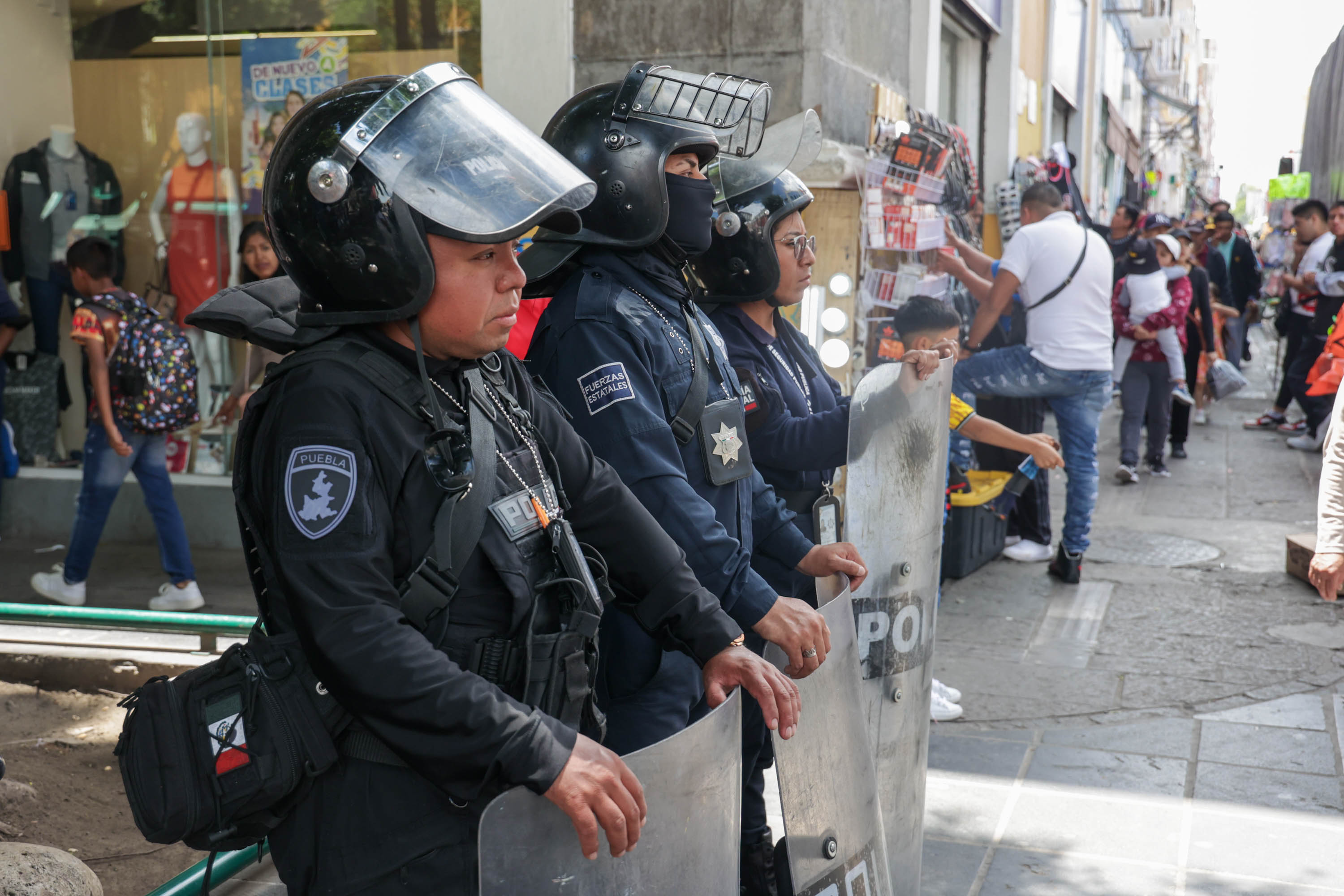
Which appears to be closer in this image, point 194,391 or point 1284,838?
point 1284,838

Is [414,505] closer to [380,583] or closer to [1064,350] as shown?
[380,583]

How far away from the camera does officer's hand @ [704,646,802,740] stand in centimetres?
204

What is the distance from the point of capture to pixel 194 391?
579 centimetres

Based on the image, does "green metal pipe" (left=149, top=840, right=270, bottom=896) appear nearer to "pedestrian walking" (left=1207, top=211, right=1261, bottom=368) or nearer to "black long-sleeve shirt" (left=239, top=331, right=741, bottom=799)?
"black long-sleeve shirt" (left=239, top=331, right=741, bottom=799)

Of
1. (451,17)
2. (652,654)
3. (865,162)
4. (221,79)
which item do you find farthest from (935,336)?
(221,79)

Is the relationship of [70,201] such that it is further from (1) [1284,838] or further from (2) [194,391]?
(1) [1284,838]

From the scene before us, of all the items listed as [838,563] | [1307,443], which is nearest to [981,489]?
[838,563]

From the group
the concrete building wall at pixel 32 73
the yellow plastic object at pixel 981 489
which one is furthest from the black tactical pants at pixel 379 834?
the concrete building wall at pixel 32 73

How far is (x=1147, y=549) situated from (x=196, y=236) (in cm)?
605

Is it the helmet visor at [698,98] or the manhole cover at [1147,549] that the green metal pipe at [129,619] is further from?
the manhole cover at [1147,549]

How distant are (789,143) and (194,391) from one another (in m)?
3.51

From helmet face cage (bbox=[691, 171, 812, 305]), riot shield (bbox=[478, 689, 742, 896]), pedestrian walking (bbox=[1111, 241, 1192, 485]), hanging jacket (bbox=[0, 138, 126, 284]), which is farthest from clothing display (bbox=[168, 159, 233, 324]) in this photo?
pedestrian walking (bbox=[1111, 241, 1192, 485])

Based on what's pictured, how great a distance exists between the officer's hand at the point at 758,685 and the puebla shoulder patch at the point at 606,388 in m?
0.62

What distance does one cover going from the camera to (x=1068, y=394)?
6.86 meters
